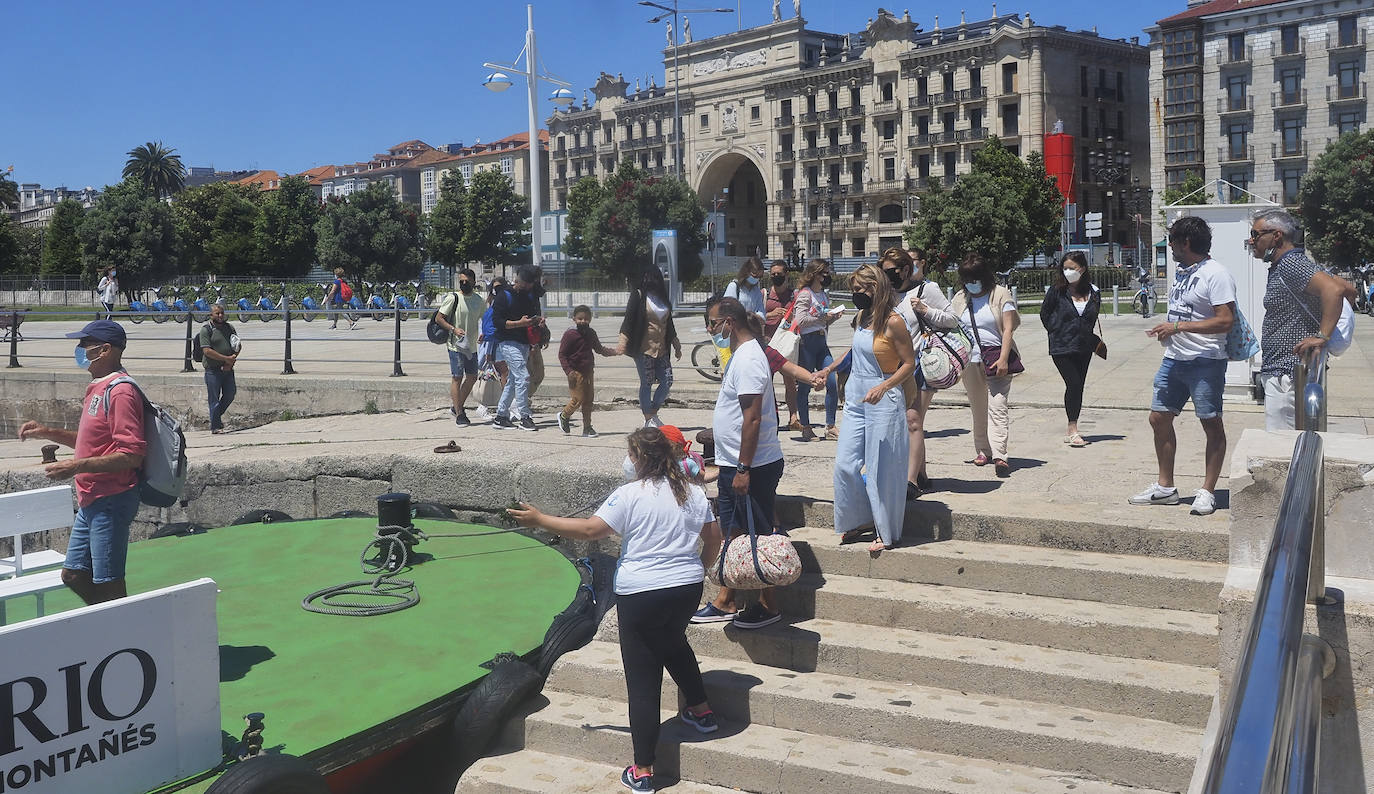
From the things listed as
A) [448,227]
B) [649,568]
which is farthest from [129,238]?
[649,568]

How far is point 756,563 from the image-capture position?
5516 millimetres

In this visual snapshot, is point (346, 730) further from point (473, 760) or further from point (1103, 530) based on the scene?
point (1103, 530)

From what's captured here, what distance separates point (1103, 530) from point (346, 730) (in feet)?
12.9

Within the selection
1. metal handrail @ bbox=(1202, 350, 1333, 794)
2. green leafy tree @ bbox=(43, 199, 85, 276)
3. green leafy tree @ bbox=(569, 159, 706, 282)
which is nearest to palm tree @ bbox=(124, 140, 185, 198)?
green leafy tree @ bbox=(43, 199, 85, 276)

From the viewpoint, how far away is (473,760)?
5.45m

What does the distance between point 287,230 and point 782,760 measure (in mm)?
70793

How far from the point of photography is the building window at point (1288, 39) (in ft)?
223

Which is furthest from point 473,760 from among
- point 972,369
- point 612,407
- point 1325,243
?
point 1325,243

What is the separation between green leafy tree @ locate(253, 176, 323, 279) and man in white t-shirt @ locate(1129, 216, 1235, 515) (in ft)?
223

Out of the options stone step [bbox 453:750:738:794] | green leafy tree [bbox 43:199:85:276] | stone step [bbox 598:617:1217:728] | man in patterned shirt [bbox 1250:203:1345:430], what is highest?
green leafy tree [bbox 43:199:85:276]

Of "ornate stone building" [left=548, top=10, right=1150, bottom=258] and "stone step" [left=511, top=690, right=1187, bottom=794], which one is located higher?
"ornate stone building" [left=548, top=10, right=1150, bottom=258]

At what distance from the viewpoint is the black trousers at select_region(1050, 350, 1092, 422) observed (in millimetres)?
8781

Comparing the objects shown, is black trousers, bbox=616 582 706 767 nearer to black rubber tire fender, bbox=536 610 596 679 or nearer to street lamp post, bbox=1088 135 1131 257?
black rubber tire fender, bbox=536 610 596 679

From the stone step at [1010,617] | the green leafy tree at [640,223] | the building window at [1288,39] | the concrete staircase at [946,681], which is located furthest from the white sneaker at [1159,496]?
the building window at [1288,39]
